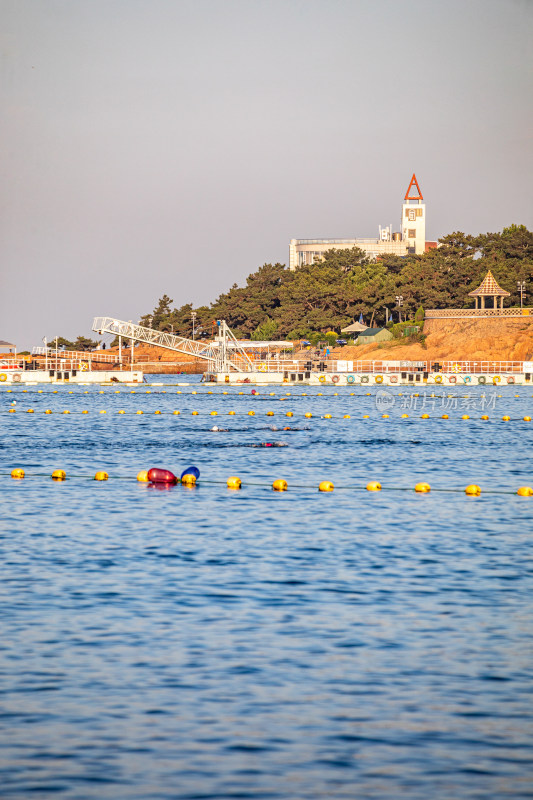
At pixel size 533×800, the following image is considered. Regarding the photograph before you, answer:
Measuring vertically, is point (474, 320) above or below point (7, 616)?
above

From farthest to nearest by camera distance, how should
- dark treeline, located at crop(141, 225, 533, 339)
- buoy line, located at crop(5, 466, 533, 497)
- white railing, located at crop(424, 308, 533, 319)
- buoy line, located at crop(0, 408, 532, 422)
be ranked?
dark treeline, located at crop(141, 225, 533, 339) < white railing, located at crop(424, 308, 533, 319) < buoy line, located at crop(0, 408, 532, 422) < buoy line, located at crop(5, 466, 533, 497)

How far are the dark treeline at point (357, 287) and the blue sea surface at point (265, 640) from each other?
121m

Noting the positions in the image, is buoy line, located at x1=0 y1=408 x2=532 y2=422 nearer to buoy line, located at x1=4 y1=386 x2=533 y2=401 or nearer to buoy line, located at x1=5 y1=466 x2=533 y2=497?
buoy line, located at x1=4 y1=386 x2=533 y2=401

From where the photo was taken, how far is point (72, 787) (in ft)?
25.7

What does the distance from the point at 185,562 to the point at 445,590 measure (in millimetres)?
4199

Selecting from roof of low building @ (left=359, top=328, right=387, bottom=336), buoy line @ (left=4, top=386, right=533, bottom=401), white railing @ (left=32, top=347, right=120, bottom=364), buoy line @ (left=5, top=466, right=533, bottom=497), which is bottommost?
buoy line @ (left=5, top=466, right=533, bottom=497)

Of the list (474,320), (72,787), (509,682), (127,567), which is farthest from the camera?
(474,320)

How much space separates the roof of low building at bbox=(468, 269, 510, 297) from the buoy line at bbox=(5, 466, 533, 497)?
112900 mm

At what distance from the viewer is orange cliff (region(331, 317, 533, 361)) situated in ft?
430

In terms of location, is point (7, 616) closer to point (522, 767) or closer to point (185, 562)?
point (185, 562)

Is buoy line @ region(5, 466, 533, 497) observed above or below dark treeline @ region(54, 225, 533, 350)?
below

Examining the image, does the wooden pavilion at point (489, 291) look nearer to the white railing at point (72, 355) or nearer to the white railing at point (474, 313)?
the white railing at point (474, 313)

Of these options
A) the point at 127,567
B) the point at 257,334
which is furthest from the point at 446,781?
the point at 257,334

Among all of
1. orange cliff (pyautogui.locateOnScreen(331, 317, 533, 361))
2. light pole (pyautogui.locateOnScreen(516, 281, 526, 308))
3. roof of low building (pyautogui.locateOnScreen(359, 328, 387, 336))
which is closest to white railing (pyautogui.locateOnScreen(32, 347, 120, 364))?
orange cliff (pyautogui.locateOnScreen(331, 317, 533, 361))
